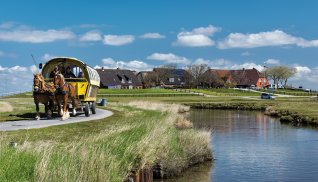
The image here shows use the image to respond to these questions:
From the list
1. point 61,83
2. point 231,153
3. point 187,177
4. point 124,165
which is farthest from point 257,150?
point 124,165

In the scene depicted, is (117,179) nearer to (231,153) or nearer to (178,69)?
(231,153)

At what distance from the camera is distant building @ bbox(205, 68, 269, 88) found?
627 feet

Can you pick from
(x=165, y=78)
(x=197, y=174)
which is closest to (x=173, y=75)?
(x=165, y=78)

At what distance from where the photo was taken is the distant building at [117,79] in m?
160

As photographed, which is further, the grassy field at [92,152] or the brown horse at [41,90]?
the brown horse at [41,90]

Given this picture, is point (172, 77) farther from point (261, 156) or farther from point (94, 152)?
point (94, 152)

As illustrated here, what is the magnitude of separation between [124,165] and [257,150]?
16788 millimetres

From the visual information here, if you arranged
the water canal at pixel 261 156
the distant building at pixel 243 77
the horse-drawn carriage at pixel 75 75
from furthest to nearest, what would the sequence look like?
1. the distant building at pixel 243 77
2. the horse-drawn carriage at pixel 75 75
3. the water canal at pixel 261 156

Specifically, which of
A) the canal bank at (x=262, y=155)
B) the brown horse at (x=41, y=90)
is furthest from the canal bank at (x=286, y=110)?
the brown horse at (x=41, y=90)

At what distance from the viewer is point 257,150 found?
29109 millimetres

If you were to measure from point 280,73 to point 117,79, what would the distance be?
2715 inches

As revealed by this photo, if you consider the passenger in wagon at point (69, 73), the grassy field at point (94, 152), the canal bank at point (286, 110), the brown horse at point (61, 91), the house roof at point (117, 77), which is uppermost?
the house roof at point (117, 77)

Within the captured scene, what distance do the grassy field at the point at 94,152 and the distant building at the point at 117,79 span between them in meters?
135

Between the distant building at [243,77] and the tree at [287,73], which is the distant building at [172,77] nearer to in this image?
the distant building at [243,77]
